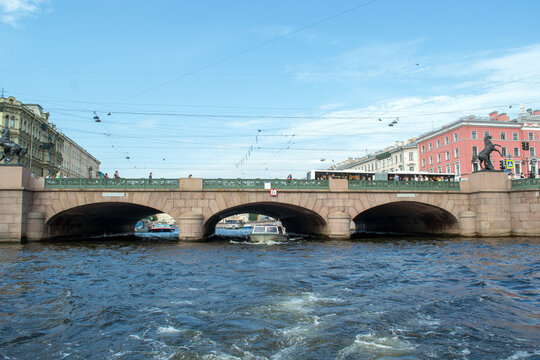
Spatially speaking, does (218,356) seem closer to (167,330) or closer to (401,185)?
(167,330)

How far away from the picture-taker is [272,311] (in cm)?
959

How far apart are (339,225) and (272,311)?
74.6 ft

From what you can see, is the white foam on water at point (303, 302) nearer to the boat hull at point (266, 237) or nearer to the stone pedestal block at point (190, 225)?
the stone pedestal block at point (190, 225)

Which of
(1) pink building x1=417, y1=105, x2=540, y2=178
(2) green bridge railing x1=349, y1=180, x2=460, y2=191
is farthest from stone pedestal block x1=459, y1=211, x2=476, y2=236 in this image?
(1) pink building x1=417, y1=105, x2=540, y2=178

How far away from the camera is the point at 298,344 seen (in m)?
7.30

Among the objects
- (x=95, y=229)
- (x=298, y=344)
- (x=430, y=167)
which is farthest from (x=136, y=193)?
(x=430, y=167)

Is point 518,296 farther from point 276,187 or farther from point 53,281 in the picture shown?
point 276,187

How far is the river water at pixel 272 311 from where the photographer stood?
7121mm

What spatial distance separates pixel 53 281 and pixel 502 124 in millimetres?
69884

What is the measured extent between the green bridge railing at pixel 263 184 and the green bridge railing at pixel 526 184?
14993 mm

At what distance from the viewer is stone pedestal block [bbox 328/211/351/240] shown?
104ft

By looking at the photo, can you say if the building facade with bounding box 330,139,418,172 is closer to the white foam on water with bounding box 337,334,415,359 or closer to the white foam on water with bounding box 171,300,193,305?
the white foam on water with bounding box 171,300,193,305

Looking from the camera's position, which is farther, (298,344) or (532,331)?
(532,331)

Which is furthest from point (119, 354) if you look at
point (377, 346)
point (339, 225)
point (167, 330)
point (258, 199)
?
point (339, 225)
